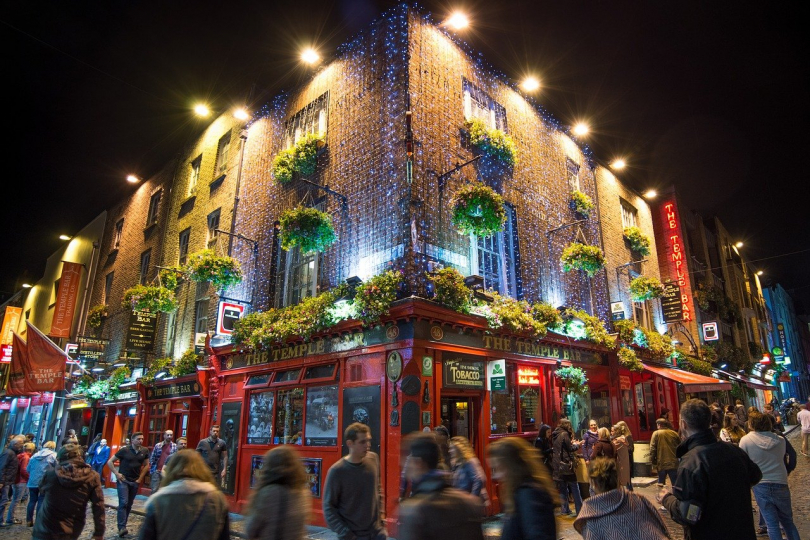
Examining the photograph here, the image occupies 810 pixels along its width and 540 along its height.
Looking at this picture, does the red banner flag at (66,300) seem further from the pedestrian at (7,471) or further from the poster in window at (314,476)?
the poster in window at (314,476)

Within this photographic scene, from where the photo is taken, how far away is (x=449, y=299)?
35.3 ft

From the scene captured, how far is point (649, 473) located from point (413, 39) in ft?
44.5

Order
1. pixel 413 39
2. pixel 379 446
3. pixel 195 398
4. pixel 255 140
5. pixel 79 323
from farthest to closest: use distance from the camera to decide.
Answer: pixel 79 323, pixel 255 140, pixel 195 398, pixel 413 39, pixel 379 446

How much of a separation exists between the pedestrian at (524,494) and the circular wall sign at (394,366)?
6.33 metres

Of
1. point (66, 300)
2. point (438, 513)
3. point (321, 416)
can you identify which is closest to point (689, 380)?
point (321, 416)

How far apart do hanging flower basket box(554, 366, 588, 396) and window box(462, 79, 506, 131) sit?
291 inches

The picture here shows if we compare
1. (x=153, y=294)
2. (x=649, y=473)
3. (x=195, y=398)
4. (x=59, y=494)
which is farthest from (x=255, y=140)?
(x=649, y=473)

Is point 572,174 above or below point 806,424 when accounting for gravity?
above

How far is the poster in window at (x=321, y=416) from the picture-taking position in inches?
449

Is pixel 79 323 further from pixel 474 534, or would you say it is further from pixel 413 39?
pixel 474 534

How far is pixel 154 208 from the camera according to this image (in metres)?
23.0

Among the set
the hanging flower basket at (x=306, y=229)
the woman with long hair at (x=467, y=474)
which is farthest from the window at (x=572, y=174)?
the woman with long hair at (x=467, y=474)

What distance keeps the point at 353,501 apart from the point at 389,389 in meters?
5.37

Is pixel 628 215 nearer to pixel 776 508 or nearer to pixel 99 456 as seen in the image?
pixel 776 508
